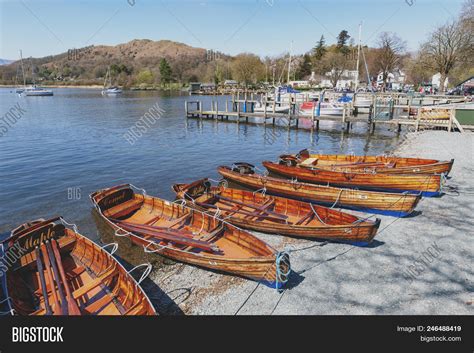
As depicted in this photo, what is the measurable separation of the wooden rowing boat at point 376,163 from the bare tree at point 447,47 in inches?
1945

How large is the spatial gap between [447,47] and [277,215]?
60.2 metres

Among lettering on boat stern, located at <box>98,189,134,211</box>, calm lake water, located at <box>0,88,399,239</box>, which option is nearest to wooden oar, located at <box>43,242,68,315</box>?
lettering on boat stern, located at <box>98,189,134,211</box>

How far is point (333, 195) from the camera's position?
12711 millimetres

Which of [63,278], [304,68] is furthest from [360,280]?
[304,68]

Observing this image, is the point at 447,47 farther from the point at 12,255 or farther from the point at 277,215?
the point at 12,255

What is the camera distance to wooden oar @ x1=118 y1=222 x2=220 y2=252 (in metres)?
8.59

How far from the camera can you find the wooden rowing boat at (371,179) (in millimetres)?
12852

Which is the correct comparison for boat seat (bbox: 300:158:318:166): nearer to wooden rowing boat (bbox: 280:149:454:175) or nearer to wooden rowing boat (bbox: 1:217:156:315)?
wooden rowing boat (bbox: 280:149:454:175)

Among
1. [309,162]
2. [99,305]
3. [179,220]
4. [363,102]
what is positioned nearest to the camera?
[99,305]

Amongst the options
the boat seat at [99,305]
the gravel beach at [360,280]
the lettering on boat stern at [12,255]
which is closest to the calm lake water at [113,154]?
the lettering on boat stern at [12,255]

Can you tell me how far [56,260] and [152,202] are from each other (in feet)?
14.2

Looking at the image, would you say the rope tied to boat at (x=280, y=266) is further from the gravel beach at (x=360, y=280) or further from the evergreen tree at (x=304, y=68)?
the evergreen tree at (x=304, y=68)

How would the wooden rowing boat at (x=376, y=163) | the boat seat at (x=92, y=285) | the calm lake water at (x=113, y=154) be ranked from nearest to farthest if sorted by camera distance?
the boat seat at (x=92, y=285) < the wooden rowing boat at (x=376, y=163) < the calm lake water at (x=113, y=154)

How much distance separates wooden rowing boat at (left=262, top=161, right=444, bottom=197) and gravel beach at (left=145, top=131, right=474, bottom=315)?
224cm
